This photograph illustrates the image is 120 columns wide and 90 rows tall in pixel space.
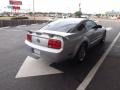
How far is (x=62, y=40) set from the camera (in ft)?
18.4

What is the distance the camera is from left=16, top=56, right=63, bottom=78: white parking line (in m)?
5.49

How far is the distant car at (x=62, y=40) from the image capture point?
5.62 meters

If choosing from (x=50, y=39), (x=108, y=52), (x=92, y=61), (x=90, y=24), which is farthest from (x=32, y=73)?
(x=108, y=52)

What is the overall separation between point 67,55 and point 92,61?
58.5 inches

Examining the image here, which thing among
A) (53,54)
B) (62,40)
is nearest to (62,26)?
(62,40)

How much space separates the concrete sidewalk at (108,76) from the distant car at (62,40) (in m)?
0.95

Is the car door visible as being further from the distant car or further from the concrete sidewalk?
the concrete sidewalk

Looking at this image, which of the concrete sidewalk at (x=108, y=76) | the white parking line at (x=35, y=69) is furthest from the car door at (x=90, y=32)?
the white parking line at (x=35, y=69)

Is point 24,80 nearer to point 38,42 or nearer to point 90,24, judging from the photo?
point 38,42

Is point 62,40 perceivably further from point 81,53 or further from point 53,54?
point 81,53

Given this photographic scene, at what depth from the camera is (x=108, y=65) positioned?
21.1 ft

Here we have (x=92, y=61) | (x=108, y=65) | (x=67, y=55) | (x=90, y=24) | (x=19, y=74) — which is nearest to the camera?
(x=19, y=74)

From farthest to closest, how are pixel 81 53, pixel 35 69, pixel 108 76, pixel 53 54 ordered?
pixel 81 53, pixel 35 69, pixel 53 54, pixel 108 76

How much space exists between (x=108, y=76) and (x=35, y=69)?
7.06 feet
